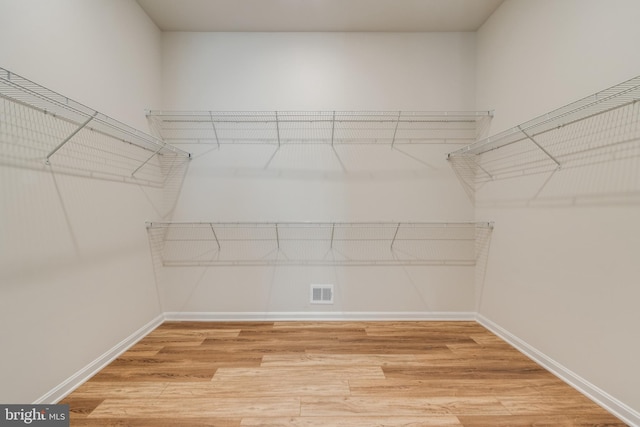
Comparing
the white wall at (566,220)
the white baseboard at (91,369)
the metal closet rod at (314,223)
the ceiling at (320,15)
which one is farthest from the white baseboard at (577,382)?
the white baseboard at (91,369)

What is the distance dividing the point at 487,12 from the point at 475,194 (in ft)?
4.77

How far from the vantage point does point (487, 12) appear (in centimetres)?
235

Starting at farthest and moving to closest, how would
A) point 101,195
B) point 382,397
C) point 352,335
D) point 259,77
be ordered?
point 259,77, point 352,335, point 101,195, point 382,397

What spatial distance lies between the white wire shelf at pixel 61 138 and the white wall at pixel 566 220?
2.49 meters

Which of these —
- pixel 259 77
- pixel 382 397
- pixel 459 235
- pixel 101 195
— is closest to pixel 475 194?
pixel 459 235

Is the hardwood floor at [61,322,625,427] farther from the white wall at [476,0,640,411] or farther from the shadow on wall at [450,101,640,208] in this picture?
the shadow on wall at [450,101,640,208]

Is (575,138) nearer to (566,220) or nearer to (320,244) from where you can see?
(566,220)

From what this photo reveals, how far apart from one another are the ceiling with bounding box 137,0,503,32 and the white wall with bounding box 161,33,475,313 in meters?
0.09

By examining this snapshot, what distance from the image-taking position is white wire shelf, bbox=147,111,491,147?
101 inches

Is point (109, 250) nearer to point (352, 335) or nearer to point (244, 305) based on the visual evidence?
point (244, 305)

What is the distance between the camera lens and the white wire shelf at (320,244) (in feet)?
8.54

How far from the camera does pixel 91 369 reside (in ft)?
5.70

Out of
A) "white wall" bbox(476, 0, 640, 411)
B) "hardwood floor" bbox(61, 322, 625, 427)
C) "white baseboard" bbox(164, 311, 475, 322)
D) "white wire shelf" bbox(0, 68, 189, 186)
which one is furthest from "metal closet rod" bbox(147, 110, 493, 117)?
"hardwood floor" bbox(61, 322, 625, 427)

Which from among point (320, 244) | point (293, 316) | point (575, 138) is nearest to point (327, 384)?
point (293, 316)
